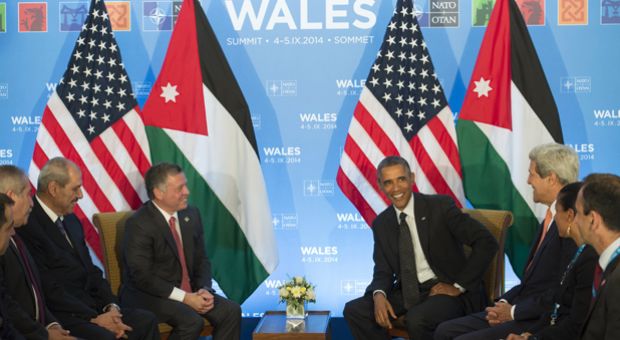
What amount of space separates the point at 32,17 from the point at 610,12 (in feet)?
16.9

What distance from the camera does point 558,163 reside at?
4867 millimetres

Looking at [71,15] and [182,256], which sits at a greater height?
[71,15]

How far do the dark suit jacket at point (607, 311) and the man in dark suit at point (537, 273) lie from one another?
115 centimetres

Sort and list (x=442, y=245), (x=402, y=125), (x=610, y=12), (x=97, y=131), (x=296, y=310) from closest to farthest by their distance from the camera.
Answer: (x=442, y=245)
(x=296, y=310)
(x=97, y=131)
(x=402, y=125)
(x=610, y=12)

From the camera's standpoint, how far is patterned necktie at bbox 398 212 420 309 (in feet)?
18.2

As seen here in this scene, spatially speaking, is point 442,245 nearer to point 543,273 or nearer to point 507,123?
point 543,273

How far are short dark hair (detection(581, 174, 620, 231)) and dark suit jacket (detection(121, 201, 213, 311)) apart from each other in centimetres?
310

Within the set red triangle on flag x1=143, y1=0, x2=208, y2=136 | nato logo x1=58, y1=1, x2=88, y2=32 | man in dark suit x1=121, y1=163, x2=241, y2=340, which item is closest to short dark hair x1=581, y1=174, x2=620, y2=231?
man in dark suit x1=121, y1=163, x2=241, y2=340

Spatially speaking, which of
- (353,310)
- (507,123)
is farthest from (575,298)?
(507,123)

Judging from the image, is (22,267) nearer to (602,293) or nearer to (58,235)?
(58,235)

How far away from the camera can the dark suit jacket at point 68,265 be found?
4.90 m

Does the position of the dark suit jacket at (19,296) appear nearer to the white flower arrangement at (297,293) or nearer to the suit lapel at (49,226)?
the suit lapel at (49,226)

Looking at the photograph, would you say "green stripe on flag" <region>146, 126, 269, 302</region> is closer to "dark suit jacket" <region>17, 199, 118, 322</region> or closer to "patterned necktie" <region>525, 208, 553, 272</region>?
"dark suit jacket" <region>17, 199, 118, 322</region>

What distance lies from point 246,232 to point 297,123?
4.04 ft
